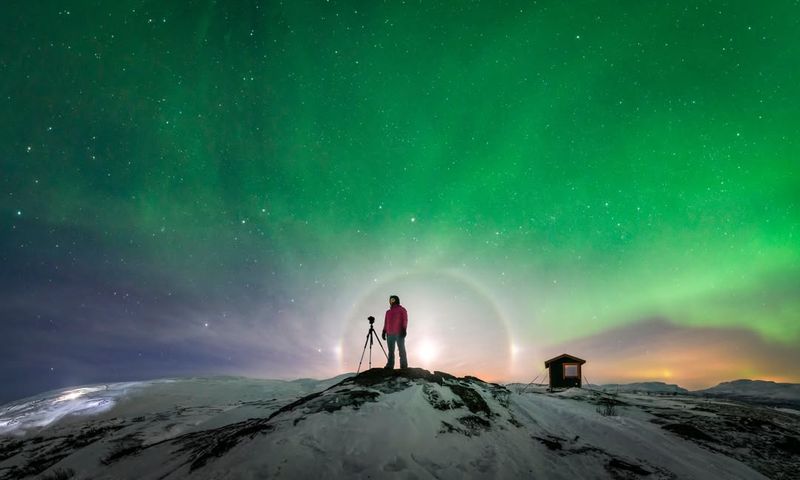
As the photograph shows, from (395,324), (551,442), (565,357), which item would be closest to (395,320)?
(395,324)

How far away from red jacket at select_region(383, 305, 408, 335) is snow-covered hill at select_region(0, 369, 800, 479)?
1579 millimetres

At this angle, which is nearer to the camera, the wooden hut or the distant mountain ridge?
the wooden hut

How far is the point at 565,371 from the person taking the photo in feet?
88.3

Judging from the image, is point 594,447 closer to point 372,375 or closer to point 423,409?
point 423,409

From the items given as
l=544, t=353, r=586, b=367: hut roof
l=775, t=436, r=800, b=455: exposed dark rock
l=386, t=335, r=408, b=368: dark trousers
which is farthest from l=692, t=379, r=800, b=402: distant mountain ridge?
l=386, t=335, r=408, b=368: dark trousers

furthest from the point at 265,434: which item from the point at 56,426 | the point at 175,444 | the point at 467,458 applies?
the point at 56,426

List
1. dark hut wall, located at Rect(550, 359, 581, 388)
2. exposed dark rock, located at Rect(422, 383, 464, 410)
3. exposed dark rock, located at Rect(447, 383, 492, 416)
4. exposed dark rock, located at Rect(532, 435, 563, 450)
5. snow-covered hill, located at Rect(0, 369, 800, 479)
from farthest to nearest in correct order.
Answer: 1. dark hut wall, located at Rect(550, 359, 581, 388)
2. exposed dark rock, located at Rect(447, 383, 492, 416)
3. exposed dark rock, located at Rect(422, 383, 464, 410)
4. exposed dark rock, located at Rect(532, 435, 563, 450)
5. snow-covered hill, located at Rect(0, 369, 800, 479)

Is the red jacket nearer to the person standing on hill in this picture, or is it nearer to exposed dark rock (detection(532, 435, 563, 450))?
the person standing on hill

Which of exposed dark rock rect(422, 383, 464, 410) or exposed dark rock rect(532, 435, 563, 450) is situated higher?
exposed dark rock rect(422, 383, 464, 410)

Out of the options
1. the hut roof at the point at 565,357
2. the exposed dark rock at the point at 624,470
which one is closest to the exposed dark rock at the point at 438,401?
the exposed dark rock at the point at 624,470

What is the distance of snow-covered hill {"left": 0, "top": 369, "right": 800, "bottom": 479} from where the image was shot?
736 cm

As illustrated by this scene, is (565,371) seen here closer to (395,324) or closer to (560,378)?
(560,378)

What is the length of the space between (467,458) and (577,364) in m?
22.9

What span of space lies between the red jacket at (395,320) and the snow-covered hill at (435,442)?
158 centimetres
